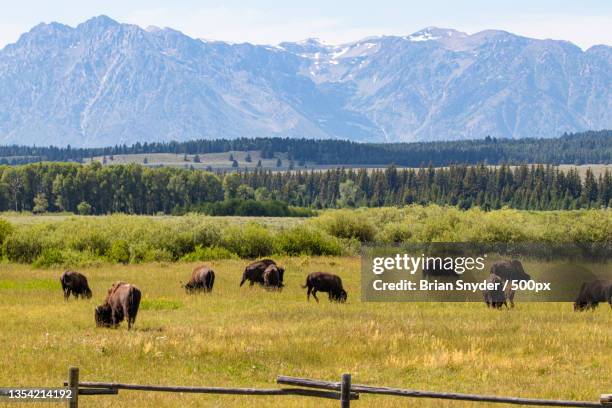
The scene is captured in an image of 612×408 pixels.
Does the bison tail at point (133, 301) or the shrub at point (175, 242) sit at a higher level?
the bison tail at point (133, 301)

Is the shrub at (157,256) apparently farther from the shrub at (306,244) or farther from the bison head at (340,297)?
the bison head at (340,297)

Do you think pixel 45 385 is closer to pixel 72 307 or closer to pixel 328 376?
pixel 328 376

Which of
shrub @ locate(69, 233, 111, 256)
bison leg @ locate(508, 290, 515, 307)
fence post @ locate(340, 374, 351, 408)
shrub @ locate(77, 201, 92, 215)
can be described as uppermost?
fence post @ locate(340, 374, 351, 408)

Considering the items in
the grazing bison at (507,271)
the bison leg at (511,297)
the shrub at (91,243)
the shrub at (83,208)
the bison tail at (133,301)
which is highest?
the grazing bison at (507,271)

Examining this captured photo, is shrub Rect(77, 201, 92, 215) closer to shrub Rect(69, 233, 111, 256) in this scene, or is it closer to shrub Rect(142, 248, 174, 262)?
shrub Rect(69, 233, 111, 256)

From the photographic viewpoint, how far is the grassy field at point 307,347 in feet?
73.2

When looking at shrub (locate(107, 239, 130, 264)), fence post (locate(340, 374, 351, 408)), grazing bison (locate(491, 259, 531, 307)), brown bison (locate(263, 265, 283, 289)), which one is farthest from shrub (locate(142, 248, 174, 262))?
fence post (locate(340, 374, 351, 408))

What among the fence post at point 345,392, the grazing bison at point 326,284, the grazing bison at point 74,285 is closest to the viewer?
the fence post at point 345,392

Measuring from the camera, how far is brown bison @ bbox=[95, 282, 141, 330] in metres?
30.0

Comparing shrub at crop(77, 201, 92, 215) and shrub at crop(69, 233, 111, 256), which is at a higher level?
shrub at crop(69, 233, 111, 256)

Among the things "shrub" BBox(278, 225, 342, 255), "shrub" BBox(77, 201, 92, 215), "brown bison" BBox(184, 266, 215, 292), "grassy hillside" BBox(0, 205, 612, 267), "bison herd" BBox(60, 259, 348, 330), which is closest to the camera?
"bison herd" BBox(60, 259, 348, 330)

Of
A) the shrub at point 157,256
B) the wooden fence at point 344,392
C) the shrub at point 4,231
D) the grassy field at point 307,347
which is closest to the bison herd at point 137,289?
the grassy field at point 307,347

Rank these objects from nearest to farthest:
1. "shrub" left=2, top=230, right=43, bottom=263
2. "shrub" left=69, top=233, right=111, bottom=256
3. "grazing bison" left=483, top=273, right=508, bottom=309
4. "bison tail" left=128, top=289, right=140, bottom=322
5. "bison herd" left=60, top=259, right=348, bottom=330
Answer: "bison tail" left=128, top=289, right=140, bottom=322 < "bison herd" left=60, top=259, right=348, bottom=330 < "grazing bison" left=483, top=273, right=508, bottom=309 < "shrub" left=2, top=230, right=43, bottom=263 < "shrub" left=69, top=233, right=111, bottom=256

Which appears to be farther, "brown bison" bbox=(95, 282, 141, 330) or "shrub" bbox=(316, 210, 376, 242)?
"shrub" bbox=(316, 210, 376, 242)
